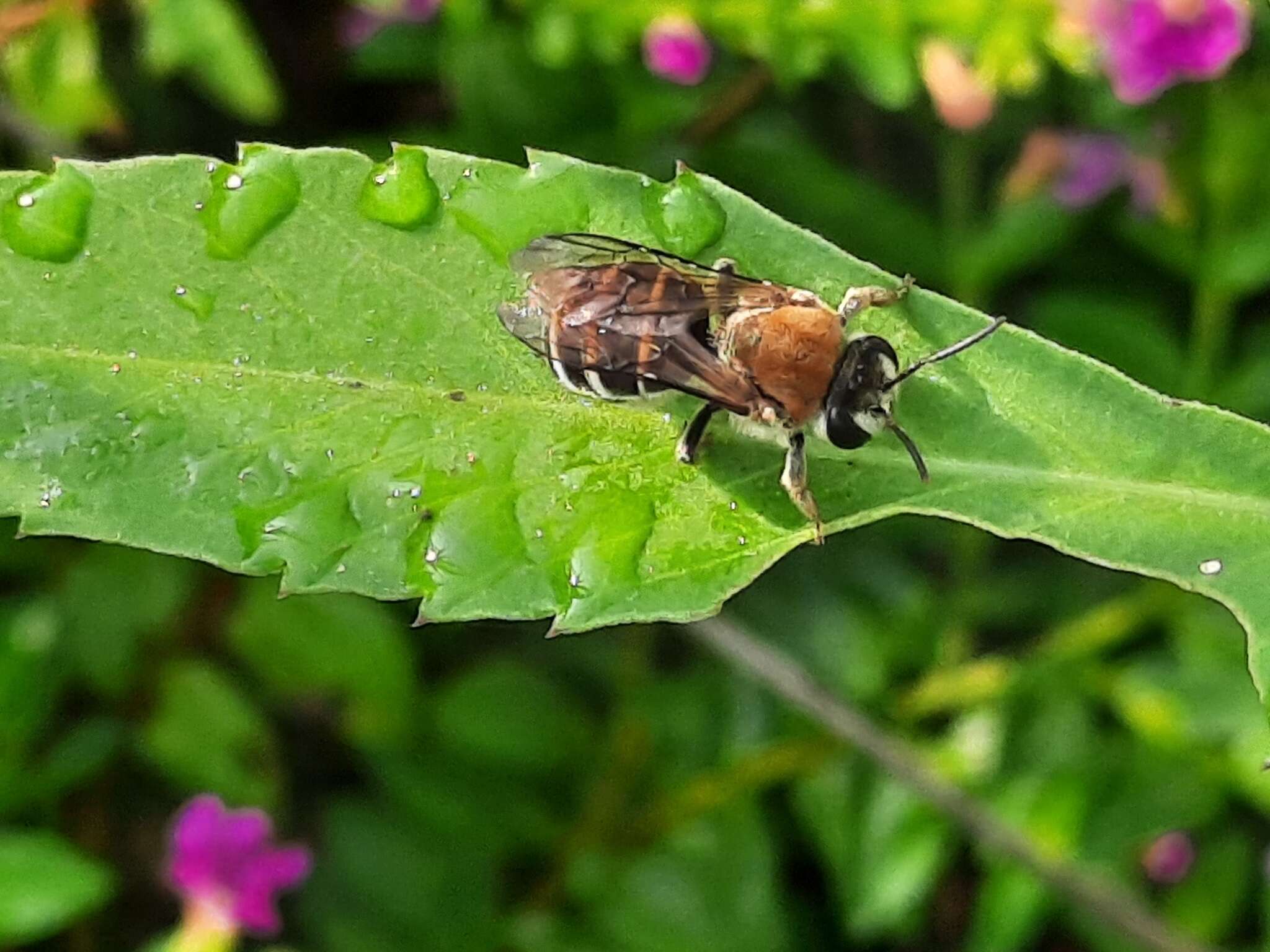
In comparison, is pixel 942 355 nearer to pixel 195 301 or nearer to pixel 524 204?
pixel 524 204

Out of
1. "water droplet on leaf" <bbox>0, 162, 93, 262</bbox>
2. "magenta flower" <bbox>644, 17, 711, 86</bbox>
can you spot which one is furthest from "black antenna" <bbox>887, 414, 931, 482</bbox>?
"magenta flower" <bbox>644, 17, 711, 86</bbox>

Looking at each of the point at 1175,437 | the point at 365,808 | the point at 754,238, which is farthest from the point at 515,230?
the point at 365,808

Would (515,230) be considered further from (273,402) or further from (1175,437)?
(1175,437)

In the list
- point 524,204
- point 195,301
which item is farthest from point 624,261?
point 195,301

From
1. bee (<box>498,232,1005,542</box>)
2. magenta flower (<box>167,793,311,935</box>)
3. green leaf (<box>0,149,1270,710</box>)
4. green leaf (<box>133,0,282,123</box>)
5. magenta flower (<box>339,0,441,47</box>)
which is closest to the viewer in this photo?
green leaf (<box>0,149,1270,710</box>)

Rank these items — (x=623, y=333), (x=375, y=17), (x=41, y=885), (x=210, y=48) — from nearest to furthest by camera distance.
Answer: (x=623, y=333)
(x=41, y=885)
(x=210, y=48)
(x=375, y=17)

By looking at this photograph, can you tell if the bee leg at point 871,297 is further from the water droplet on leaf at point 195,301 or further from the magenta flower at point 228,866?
the magenta flower at point 228,866

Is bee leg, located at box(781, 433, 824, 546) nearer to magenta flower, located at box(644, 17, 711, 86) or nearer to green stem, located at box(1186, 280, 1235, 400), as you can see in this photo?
magenta flower, located at box(644, 17, 711, 86)
